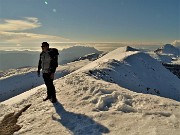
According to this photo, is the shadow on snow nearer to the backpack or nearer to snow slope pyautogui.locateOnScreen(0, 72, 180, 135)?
snow slope pyautogui.locateOnScreen(0, 72, 180, 135)

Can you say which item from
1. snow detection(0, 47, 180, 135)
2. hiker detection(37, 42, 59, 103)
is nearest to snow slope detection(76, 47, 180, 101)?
snow detection(0, 47, 180, 135)

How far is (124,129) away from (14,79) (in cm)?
6351

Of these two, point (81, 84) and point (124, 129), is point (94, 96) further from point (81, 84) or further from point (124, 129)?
point (124, 129)

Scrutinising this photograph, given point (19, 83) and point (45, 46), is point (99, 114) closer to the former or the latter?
point (45, 46)

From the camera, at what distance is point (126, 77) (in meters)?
31.3

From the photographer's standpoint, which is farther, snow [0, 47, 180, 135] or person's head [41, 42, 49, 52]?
person's head [41, 42, 49, 52]

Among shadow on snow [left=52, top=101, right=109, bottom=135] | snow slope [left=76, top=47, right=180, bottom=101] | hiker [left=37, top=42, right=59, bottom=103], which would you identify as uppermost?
hiker [left=37, top=42, right=59, bottom=103]

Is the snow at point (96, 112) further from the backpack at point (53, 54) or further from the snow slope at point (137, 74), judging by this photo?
the snow slope at point (137, 74)

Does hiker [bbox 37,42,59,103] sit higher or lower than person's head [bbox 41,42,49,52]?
lower

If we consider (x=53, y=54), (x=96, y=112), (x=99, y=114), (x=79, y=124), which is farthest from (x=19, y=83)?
(x=79, y=124)

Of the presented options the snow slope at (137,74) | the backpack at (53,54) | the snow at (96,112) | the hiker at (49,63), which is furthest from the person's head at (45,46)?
the snow slope at (137,74)

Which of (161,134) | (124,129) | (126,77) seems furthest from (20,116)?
(126,77)

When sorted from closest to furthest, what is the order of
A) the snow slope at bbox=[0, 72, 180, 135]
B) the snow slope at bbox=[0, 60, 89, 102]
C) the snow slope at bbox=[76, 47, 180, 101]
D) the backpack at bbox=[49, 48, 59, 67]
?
the snow slope at bbox=[0, 72, 180, 135], the backpack at bbox=[49, 48, 59, 67], the snow slope at bbox=[76, 47, 180, 101], the snow slope at bbox=[0, 60, 89, 102]

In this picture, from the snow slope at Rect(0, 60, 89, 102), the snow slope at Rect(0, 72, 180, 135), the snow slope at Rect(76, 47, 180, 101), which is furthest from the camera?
the snow slope at Rect(0, 60, 89, 102)
